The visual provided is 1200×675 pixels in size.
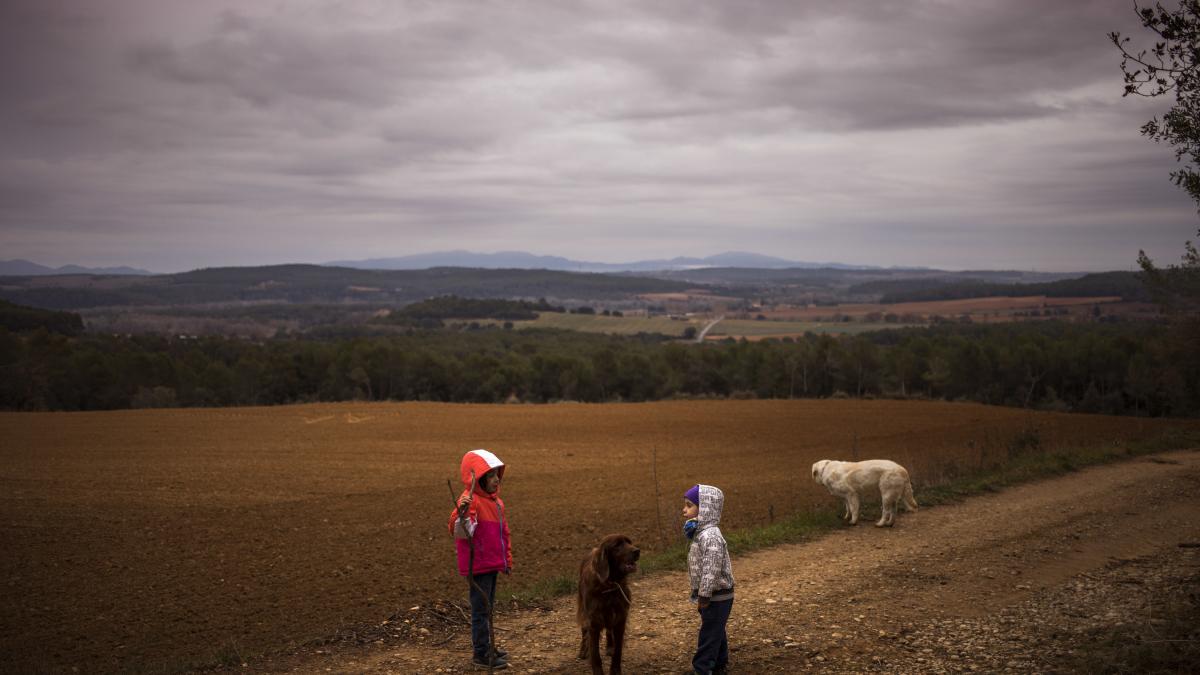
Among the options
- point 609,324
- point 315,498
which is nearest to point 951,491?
point 315,498

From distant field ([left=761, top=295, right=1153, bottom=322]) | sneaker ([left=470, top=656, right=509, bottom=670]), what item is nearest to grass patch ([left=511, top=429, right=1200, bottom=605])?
sneaker ([left=470, top=656, right=509, bottom=670])

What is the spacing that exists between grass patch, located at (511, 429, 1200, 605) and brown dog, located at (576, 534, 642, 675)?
10.2 ft

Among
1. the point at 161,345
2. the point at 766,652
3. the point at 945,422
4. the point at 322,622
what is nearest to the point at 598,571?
the point at 766,652

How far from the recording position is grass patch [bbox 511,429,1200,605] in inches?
406

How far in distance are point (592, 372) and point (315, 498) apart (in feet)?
159

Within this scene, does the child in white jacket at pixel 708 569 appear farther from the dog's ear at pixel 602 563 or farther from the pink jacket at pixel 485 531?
the pink jacket at pixel 485 531

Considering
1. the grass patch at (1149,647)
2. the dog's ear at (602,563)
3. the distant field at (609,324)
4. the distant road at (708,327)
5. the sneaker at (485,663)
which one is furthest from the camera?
the distant field at (609,324)

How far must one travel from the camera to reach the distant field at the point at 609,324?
128 m

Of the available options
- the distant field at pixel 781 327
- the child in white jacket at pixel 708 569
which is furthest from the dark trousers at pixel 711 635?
the distant field at pixel 781 327

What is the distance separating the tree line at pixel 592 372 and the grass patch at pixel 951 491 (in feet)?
110

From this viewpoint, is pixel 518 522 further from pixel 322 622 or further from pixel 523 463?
pixel 523 463

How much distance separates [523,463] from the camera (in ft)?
85.1

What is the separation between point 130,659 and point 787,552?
905 cm

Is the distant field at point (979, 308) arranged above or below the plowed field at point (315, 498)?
above
